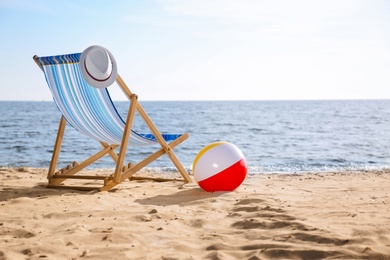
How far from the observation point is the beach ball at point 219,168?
15.4ft

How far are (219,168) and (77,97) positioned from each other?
1.64 metres

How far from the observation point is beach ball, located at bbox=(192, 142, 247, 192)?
470 cm

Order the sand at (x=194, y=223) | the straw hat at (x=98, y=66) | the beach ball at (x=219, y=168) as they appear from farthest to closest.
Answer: the beach ball at (x=219, y=168), the straw hat at (x=98, y=66), the sand at (x=194, y=223)

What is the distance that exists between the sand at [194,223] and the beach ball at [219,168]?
4.7 inches

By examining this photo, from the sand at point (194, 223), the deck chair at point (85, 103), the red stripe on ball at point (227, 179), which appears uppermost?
the deck chair at point (85, 103)

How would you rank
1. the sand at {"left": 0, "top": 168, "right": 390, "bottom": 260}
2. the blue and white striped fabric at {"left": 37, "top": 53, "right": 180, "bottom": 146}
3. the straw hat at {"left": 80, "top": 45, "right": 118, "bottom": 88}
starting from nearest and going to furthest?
the sand at {"left": 0, "top": 168, "right": 390, "bottom": 260} < the straw hat at {"left": 80, "top": 45, "right": 118, "bottom": 88} < the blue and white striped fabric at {"left": 37, "top": 53, "right": 180, "bottom": 146}

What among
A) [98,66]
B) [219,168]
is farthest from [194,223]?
[98,66]

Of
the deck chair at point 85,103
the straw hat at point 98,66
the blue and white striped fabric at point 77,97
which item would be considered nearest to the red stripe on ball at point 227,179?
the deck chair at point 85,103

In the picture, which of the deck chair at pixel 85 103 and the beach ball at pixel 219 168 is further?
the deck chair at pixel 85 103

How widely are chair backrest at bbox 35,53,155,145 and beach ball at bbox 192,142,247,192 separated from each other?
1009mm

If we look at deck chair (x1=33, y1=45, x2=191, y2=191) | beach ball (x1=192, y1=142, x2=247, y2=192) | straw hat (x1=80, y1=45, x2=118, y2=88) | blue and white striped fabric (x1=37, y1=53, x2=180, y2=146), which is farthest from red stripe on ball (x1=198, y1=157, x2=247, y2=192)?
straw hat (x1=80, y1=45, x2=118, y2=88)

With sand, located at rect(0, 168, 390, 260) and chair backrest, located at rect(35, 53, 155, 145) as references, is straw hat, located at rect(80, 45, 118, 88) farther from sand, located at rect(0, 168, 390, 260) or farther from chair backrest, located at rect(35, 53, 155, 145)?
sand, located at rect(0, 168, 390, 260)

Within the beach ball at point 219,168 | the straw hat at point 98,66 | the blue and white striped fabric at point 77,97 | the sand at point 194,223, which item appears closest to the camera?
the sand at point 194,223

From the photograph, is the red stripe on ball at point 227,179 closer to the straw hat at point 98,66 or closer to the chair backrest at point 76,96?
the chair backrest at point 76,96
